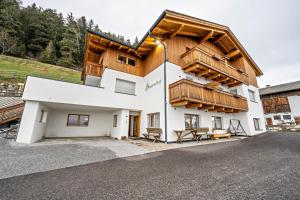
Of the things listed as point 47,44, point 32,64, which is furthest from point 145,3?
point 47,44

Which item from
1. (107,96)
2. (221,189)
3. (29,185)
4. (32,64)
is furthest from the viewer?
(32,64)

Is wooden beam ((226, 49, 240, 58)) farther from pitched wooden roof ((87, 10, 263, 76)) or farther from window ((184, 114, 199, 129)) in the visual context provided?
window ((184, 114, 199, 129))

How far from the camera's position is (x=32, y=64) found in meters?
29.0

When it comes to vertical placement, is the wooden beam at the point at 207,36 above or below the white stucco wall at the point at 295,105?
above

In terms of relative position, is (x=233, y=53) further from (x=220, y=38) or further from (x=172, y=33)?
(x=172, y=33)

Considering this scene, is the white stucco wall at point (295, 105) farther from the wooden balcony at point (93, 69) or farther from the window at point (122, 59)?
the wooden balcony at point (93, 69)

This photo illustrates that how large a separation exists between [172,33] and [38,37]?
4707 centimetres

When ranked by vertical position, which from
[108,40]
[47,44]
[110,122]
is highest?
[47,44]

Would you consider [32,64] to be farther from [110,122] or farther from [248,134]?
[248,134]

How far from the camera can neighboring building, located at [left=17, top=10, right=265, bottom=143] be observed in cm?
892

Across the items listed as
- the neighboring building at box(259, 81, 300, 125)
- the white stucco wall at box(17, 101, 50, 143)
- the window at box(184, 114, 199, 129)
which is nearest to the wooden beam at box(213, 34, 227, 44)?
the window at box(184, 114, 199, 129)

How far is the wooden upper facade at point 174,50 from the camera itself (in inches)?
408

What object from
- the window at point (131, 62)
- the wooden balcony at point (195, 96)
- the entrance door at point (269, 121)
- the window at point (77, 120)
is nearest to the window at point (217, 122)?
the wooden balcony at point (195, 96)

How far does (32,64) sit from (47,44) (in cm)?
1395
